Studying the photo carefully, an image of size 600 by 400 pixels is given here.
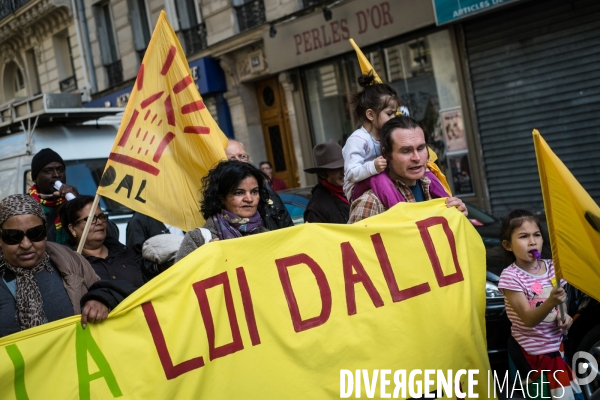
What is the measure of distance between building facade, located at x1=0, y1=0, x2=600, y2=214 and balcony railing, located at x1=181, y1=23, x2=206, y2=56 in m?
0.04

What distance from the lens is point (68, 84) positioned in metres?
23.9

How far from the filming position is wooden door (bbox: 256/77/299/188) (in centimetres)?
1694

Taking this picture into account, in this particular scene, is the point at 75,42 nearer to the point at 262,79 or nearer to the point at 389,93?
the point at 262,79

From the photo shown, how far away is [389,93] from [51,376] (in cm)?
259

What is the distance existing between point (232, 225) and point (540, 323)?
1.79m

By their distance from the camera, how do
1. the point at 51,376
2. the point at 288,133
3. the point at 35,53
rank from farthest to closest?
the point at 35,53
the point at 288,133
the point at 51,376

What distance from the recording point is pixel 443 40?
12.8m

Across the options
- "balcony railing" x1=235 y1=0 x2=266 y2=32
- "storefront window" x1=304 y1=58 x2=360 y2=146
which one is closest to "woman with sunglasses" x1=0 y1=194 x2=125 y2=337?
"storefront window" x1=304 y1=58 x2=360 y2=146

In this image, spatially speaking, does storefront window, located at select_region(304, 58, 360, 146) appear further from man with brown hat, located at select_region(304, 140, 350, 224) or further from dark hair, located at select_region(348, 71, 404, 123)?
dark hair, located at select_region(348, 71, 404, 123)

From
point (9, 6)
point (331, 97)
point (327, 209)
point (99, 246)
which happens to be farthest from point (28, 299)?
point (9, 6)

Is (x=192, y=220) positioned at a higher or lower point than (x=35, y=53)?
lower

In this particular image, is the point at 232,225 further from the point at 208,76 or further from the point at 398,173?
the point at 208,76

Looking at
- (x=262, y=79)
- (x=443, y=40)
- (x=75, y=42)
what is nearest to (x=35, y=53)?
(x=75, y=42)

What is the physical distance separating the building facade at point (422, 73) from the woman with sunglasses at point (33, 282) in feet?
29.8
